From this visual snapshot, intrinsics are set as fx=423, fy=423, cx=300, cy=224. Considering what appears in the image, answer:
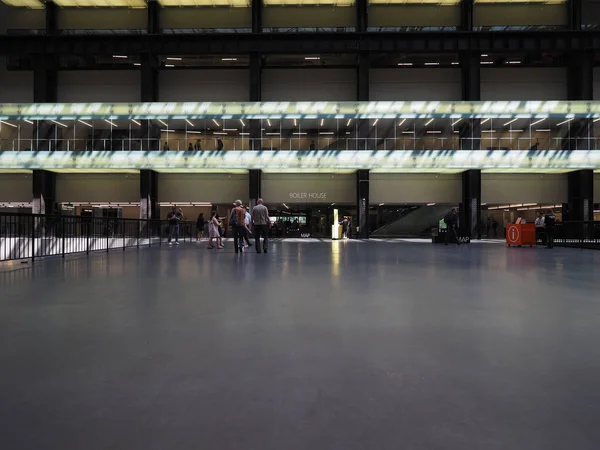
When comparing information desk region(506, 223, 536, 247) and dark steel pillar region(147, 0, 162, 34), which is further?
dark steel pillar region(147, 0, 162, 34)

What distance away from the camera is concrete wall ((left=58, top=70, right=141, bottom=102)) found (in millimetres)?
35438

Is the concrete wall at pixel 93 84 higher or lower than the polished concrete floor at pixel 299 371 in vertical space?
higher

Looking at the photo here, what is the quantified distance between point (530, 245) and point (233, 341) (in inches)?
828

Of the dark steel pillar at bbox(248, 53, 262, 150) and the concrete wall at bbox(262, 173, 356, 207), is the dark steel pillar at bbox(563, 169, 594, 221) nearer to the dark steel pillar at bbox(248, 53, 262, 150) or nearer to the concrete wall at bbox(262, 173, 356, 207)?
the concrete wall at bbox(262, 173, 356, 207)

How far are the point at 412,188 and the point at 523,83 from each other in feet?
41.2

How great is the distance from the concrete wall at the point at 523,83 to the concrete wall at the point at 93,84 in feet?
95.5

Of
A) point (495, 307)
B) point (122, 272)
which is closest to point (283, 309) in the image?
point (495, 307)

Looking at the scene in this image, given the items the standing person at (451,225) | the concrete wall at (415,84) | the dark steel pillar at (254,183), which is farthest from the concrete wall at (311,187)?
the standing person at (451,225)

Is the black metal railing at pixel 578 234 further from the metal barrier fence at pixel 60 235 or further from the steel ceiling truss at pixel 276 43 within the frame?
the metal barrier fence at pixel 60 235

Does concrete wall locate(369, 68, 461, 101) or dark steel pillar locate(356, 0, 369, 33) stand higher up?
dark steel pillar locate(356, 0, 369, 33)

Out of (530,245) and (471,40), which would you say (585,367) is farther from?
(471,40)

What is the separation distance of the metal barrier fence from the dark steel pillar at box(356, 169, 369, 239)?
1850 centimetres

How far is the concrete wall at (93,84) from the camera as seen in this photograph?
3544cm

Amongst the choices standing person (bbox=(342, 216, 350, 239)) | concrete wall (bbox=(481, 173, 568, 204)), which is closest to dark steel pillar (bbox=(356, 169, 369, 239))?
standing person (bbox=(342, 216, 350, 239))
